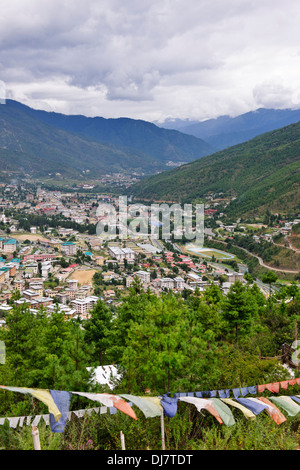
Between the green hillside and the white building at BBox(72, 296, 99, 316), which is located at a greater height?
the green hillside

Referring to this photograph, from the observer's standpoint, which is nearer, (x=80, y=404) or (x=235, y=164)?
(x=80, y=404)

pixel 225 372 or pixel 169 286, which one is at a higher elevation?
pixel 225 372

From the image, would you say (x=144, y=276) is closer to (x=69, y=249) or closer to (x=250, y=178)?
(x=69, y=249)

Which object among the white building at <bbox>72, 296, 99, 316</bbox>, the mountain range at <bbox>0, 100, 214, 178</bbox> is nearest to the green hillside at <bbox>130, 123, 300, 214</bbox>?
the white building at <bbox>72, 296, 99, 316</bbox>

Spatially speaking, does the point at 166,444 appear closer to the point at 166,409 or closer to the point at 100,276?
the point at 166,409

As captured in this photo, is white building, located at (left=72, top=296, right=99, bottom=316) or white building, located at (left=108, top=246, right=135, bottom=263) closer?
white building, located at (left=72, top=296, right=99, bottom=316)

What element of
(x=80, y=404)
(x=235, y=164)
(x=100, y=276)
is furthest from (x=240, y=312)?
(x=235, y=164)

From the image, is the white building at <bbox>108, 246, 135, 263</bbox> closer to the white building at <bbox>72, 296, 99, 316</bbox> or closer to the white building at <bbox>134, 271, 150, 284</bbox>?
A: the white building at <bbox>134, 271, 150, 284</bbox>

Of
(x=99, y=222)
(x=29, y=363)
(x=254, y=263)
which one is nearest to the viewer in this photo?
(x=29, y=363)
